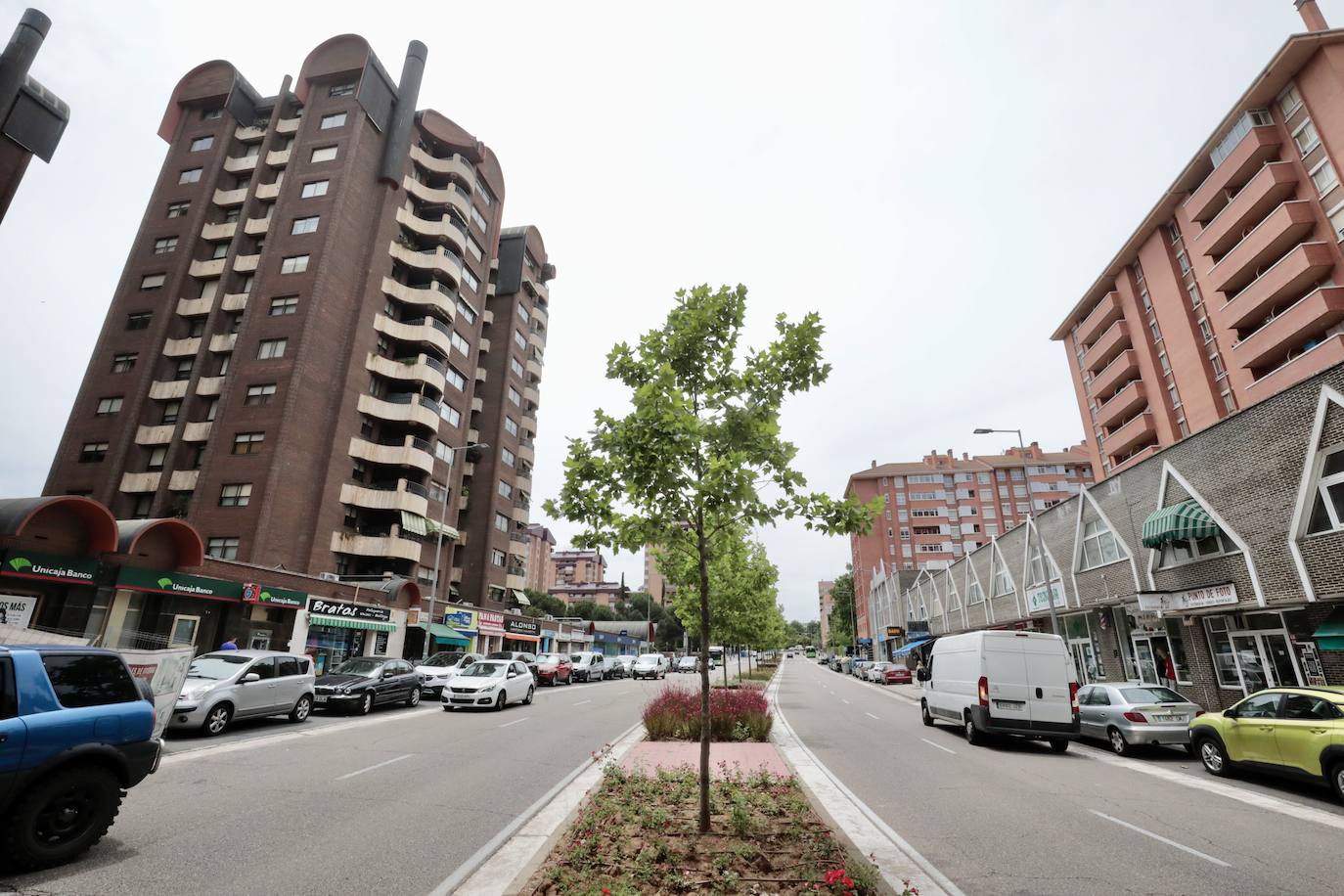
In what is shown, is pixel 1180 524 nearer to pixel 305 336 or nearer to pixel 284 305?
pixel 305 336

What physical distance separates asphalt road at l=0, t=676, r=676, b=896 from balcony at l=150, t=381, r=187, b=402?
106ft

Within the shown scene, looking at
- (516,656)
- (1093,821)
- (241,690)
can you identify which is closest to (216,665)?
(241,690)

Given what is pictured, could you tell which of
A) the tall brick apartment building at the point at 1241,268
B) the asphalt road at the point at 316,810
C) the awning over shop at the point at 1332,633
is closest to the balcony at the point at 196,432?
the asphalt road at the point at 316,810

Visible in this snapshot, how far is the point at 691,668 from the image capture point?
55781 millimetres

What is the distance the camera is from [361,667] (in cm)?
1897

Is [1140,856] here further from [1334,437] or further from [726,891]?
[1334,437]

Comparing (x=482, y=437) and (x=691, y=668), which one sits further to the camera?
(x=691, y=668)

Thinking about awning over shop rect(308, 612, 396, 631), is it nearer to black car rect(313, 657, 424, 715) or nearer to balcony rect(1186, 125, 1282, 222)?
black car rect(313, 657, 424, 715)

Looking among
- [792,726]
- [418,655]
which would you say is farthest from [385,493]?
[792,726]

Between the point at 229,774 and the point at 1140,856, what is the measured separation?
11.5m

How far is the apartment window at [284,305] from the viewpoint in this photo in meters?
36.8

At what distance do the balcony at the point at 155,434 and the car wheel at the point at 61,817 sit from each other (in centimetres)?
3888

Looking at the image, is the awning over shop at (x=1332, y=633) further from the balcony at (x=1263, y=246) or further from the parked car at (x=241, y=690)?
the parked car at (x=241, y=690)

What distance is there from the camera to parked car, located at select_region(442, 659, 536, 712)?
19.3 meters
